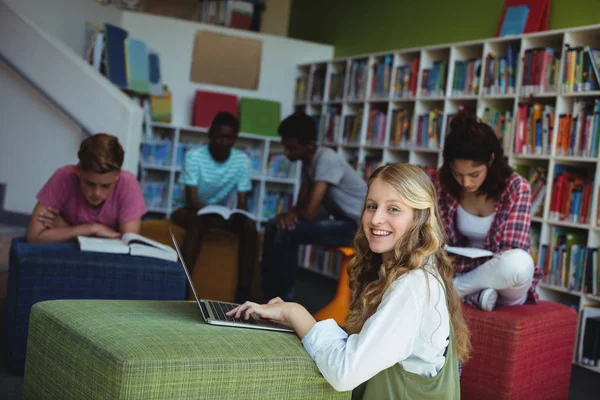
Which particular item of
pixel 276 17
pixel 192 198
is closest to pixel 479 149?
pixel 192 198

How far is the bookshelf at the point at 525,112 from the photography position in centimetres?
422

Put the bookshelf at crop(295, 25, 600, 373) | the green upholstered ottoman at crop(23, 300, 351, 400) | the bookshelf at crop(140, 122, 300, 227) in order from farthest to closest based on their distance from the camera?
A: the bookshelf at crop(140, 122, 300, 227) < the bookshelf at crop(295, 25, 600, 373) < the green upholstered ottoman at crop(23, 300, 351, 400)

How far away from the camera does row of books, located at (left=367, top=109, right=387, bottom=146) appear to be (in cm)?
596

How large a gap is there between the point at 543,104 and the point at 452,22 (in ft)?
4.54

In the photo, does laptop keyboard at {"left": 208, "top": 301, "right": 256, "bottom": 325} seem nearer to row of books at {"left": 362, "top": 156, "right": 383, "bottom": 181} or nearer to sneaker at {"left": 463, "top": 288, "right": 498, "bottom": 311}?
sneaker at {"left": 463, "top": 288, "right": 498, "bottom": 311}

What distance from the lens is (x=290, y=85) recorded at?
23.7 ft

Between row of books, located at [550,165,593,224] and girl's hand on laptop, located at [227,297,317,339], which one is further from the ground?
row of books, located at [550,165,593,224]

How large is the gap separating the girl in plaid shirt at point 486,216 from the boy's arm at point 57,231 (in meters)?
1.60

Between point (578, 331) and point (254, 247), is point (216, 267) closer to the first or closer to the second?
point (254, 247)

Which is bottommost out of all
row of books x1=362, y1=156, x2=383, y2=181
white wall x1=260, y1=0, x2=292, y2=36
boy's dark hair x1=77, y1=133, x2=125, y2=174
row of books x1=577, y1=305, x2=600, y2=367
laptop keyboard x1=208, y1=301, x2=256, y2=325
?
row of books x1=577, y1=305, x2=600, y2=367

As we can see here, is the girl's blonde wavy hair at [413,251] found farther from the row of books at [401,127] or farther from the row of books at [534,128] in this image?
the row of books at [401,127]

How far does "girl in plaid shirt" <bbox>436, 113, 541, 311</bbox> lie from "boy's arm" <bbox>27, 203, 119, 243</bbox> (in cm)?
160

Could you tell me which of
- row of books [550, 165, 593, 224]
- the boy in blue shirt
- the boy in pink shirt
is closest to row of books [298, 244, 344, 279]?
the boy in blue shirt

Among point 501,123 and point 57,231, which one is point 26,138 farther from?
point 501,123
